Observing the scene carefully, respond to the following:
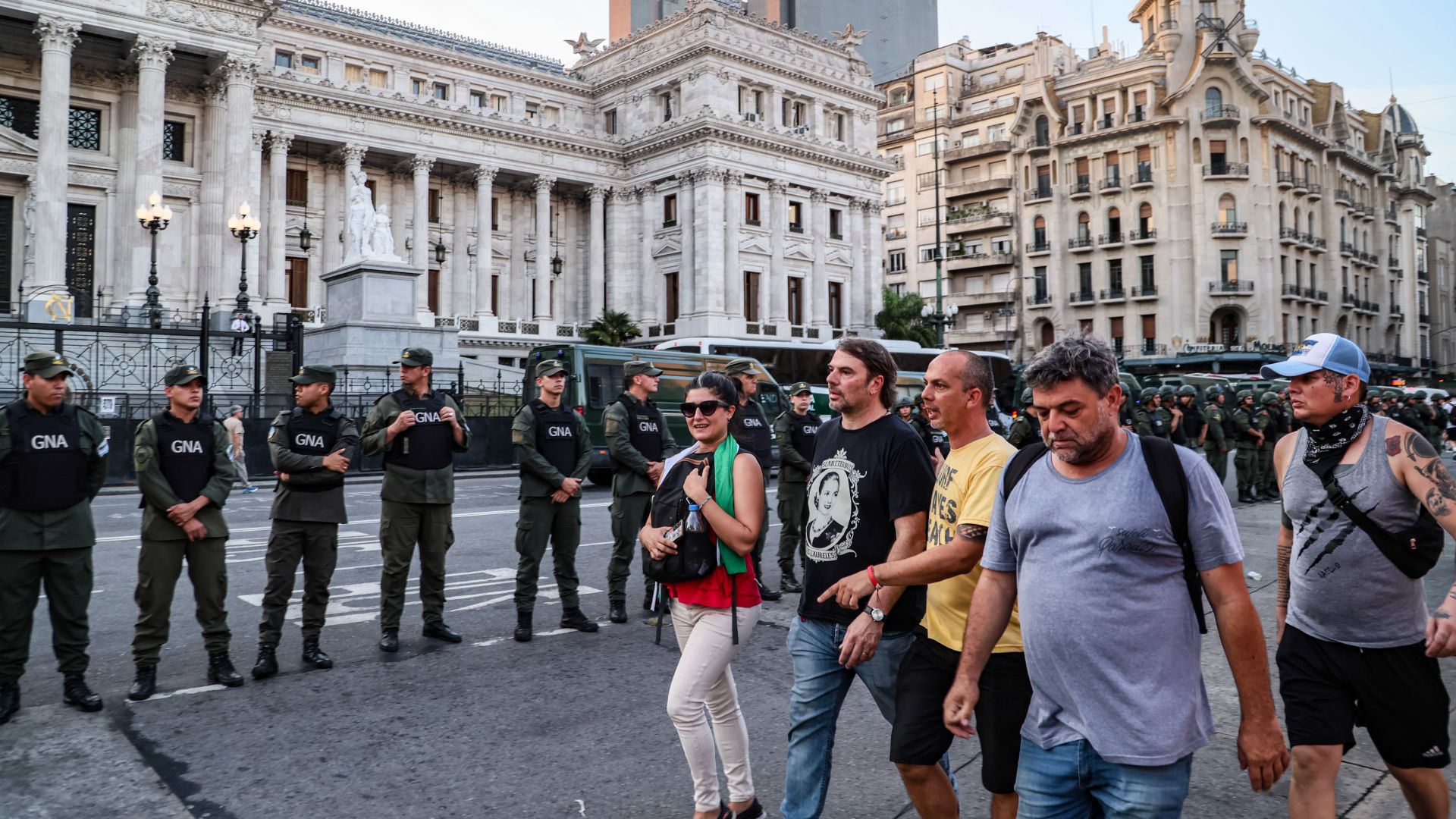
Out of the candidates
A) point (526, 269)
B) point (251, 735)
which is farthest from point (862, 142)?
A: point (251, 735)

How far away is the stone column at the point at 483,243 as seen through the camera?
4978 cm

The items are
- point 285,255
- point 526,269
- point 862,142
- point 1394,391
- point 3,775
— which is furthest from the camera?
point 862,142

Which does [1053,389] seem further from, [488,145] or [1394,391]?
[488,145]

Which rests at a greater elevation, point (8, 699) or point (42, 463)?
point (42, 463)

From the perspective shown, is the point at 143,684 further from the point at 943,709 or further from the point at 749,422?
the point at 749,422

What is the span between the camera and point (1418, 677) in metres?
3.39

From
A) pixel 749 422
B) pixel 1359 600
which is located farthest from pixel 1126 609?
pixel 749 422

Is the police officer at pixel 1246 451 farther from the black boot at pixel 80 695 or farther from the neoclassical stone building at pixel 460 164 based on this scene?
the neoclassical stone building at pixel 460 164

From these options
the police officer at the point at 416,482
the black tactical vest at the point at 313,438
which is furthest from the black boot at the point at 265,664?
the black tactical vest at the point at 313,438

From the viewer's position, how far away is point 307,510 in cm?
653

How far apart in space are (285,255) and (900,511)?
160ft

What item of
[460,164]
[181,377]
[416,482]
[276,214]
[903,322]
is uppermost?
[460,164]

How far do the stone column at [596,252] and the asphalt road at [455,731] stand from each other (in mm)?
47252

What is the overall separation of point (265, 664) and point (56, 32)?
36.7 m
